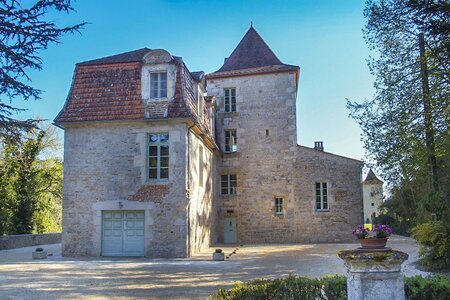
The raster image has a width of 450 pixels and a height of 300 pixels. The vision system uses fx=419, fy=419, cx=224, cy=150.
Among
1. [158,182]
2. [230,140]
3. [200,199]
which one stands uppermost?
[230,140]

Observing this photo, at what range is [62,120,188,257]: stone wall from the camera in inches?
603

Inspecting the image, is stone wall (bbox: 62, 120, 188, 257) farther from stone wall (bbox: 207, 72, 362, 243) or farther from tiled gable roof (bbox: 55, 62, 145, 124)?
stone wall (bbox: 207, 72, 362, 243)

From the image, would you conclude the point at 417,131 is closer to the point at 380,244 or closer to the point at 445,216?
the point at 445,216

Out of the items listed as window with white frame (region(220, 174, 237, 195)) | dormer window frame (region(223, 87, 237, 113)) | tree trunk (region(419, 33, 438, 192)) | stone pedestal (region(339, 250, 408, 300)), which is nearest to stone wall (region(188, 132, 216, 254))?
window with white frame (region(220, 174, 237, 195))

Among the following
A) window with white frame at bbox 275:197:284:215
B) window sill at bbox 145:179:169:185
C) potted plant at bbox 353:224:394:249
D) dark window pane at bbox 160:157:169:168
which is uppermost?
dark window pane at bbox 160:157:169:168

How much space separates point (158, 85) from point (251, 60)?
32.1ft

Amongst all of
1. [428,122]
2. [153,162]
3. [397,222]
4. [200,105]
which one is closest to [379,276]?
[428,122]

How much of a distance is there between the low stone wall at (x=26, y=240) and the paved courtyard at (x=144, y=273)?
4.83m

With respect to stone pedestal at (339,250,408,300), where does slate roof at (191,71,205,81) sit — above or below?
above

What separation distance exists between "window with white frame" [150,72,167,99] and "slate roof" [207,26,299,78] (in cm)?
788

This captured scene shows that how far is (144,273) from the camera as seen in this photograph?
36.8 feet

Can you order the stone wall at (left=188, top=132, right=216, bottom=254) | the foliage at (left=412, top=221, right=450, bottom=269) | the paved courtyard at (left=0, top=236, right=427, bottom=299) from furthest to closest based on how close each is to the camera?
the stone wall at (left=188, top=132, right=216, bottom=254) < the foliage at (left=412, top=221, right=450, bottom=269) < the paved courtyard at (left=0, top=236, right=427, bottom=299)

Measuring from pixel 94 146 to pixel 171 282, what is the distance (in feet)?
27.2

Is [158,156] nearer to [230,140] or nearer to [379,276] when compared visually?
[230,140]
